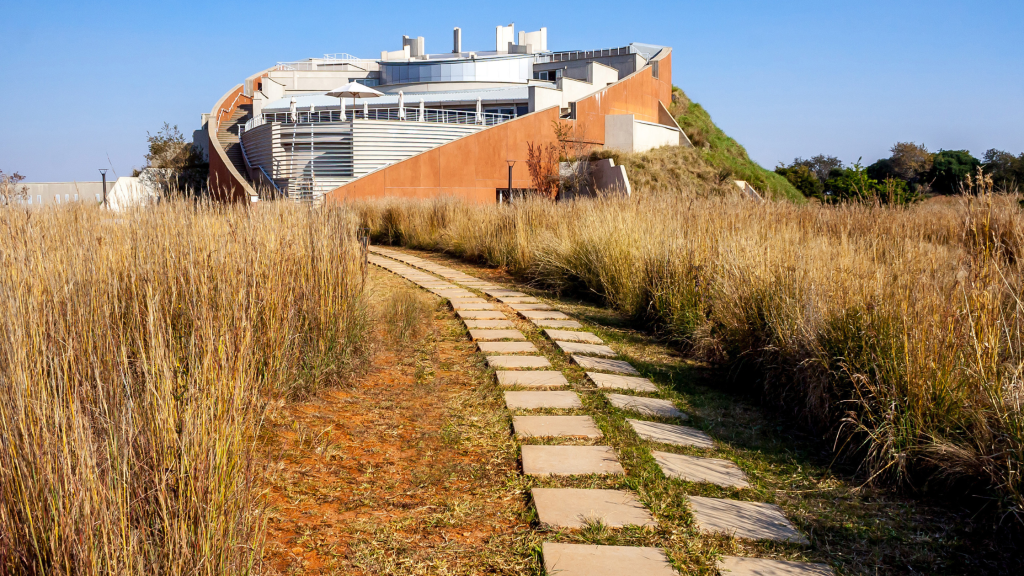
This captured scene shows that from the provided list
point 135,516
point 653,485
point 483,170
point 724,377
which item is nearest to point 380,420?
point 653,485

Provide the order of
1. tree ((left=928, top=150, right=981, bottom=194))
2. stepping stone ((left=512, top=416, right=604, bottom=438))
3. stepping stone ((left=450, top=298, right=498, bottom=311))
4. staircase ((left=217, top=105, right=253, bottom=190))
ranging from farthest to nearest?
staircase ((left=217, top=105, right=253, bottom=190)) < tree ((left=928, top=150, right=981, bottom=194)) < stepping stone ((left=450, top=298, right=498, bottom=311)) < stepping stone ((left=512, top=416, right=604, bottom=438))

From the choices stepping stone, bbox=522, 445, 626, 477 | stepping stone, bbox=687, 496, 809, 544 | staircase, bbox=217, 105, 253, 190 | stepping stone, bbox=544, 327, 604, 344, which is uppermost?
staircase, bbox=217, 105, 253, 190

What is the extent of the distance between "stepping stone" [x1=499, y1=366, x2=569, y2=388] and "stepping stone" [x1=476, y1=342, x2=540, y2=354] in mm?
492

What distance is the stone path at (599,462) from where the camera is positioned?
2.19m

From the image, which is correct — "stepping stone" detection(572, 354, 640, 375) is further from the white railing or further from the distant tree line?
the white railing

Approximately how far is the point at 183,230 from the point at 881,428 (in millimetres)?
3488

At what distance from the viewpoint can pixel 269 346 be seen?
3422 millimetres

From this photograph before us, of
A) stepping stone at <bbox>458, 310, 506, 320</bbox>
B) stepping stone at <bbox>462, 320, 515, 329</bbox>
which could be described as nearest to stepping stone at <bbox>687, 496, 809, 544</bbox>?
stepping stone at <bbox>462, 320, 515, 329</bbox>

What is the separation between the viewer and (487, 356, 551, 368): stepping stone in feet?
14.4

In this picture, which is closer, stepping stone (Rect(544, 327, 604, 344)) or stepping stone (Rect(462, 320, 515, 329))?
stepping stone (Rect(544, 327, 604, 344))

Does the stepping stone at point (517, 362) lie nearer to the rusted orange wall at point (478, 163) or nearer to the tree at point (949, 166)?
the tree at point (949, 166)

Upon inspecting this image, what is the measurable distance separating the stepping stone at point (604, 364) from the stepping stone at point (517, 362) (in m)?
0.23

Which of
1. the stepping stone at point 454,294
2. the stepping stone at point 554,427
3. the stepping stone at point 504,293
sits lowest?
the stepping stone at point 554,427

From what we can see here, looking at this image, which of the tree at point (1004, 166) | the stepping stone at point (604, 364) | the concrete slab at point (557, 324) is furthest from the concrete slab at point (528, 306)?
the tree at point (1004, 166)
